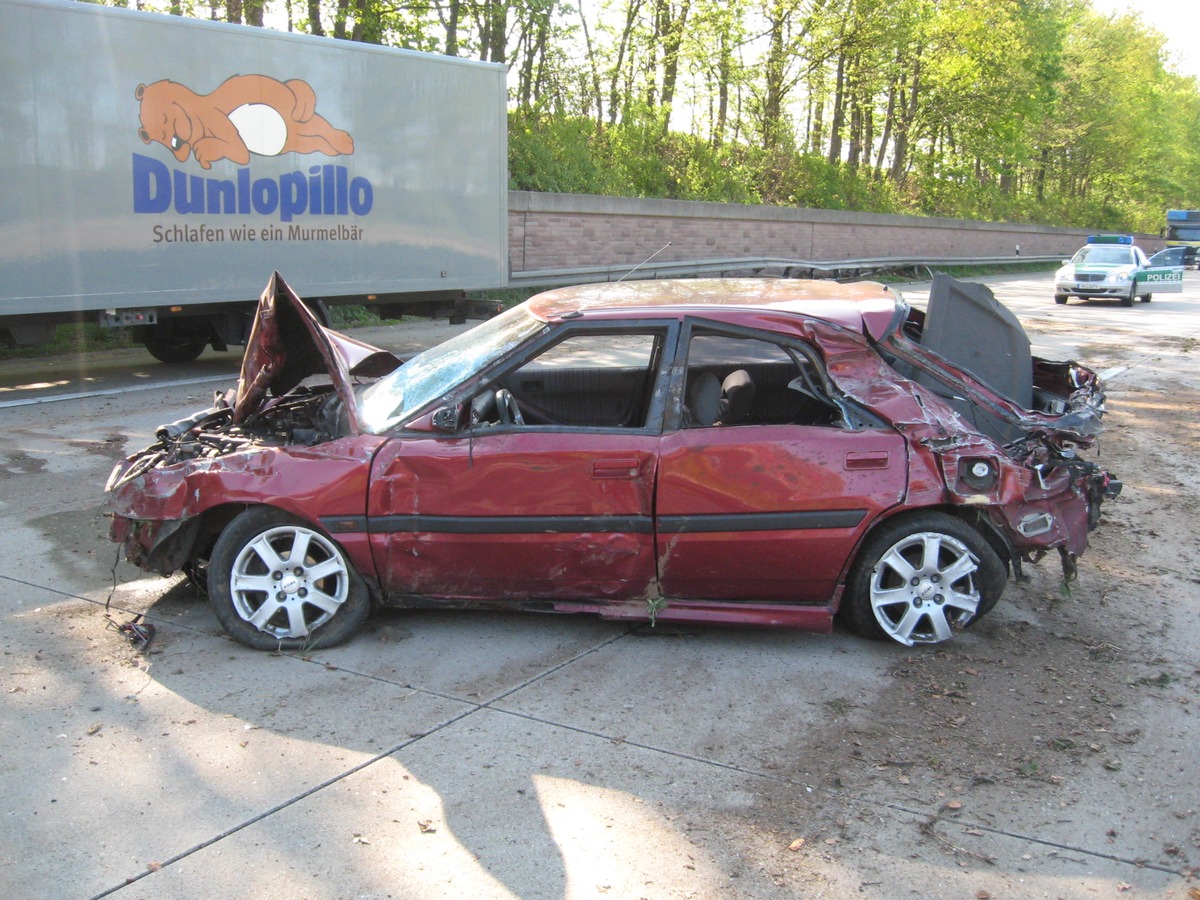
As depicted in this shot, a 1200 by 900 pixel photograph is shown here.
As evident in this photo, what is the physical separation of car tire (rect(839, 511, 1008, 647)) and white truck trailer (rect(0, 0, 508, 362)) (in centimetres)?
908

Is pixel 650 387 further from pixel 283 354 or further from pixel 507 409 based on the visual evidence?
pixel 283 354

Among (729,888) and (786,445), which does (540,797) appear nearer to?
(729,888)

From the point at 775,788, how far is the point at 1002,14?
4539cm

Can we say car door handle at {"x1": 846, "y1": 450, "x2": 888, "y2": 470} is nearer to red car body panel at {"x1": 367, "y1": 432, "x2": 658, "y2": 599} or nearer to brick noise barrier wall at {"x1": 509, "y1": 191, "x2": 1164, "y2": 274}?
red car body panel at {"x1": 367, "y1": 432, "x2": 658, "y2": 599}

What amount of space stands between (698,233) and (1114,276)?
9.70m

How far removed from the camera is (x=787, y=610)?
4.72m

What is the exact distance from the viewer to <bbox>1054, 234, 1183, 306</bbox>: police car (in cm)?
2489

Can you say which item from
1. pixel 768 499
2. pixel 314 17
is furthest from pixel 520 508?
pixel 314 17

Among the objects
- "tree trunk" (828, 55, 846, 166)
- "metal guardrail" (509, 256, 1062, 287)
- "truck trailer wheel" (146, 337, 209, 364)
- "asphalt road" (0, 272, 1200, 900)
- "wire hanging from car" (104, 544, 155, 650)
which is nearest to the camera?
"asphalt road" (0, 272, 1200, 900)

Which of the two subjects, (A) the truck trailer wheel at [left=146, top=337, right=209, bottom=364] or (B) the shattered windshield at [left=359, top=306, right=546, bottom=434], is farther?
(A) the truck trailer wheel at [left=146, top=337, right=209, bottom=364]

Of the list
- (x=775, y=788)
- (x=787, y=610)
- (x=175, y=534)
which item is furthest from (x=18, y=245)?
(x=775, y=788)

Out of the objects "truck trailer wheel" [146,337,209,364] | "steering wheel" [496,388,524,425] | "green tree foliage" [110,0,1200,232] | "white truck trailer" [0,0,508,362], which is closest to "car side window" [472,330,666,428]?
"steering wheel" [496,388,524,425]

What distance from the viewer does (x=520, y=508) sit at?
4.59m

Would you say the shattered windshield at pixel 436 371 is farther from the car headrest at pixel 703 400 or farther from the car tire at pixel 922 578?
the car tire at pixel 922 578
